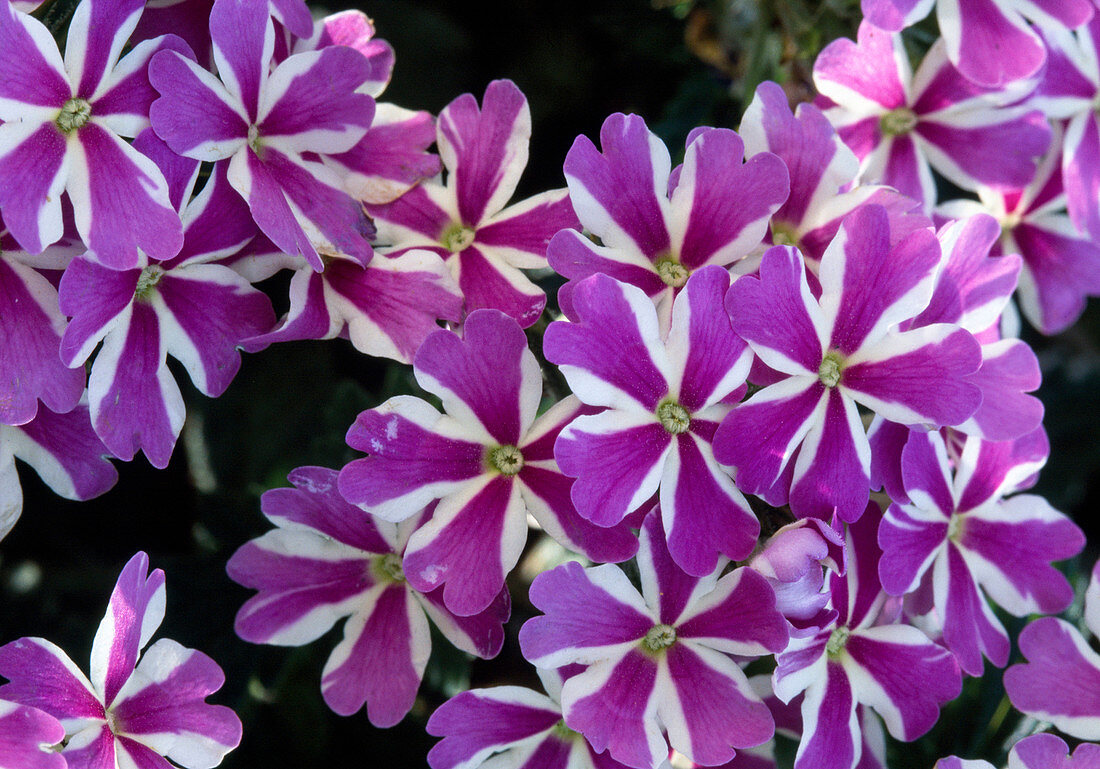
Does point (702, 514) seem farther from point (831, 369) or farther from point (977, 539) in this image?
point (977, 539)

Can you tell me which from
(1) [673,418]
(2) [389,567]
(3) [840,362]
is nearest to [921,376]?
(3) [840,362]

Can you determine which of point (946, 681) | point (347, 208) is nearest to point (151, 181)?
point (347, 208)

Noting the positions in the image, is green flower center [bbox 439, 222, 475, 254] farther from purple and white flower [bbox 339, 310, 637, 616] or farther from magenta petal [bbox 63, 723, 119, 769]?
magenta petal [bbox 63, 723, 119, 769]

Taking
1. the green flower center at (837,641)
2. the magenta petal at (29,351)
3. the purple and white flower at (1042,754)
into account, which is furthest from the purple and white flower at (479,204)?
the purple and white flower at (1042,754)

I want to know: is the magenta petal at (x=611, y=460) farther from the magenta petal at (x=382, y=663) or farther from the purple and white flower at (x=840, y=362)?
the magenta petal at (x=382, y=663)

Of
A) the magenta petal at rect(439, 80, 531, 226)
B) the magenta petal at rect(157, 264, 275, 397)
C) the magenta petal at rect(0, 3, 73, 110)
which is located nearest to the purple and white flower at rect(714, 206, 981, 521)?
the magenta petal at rect(439, 80, 531, 226)
